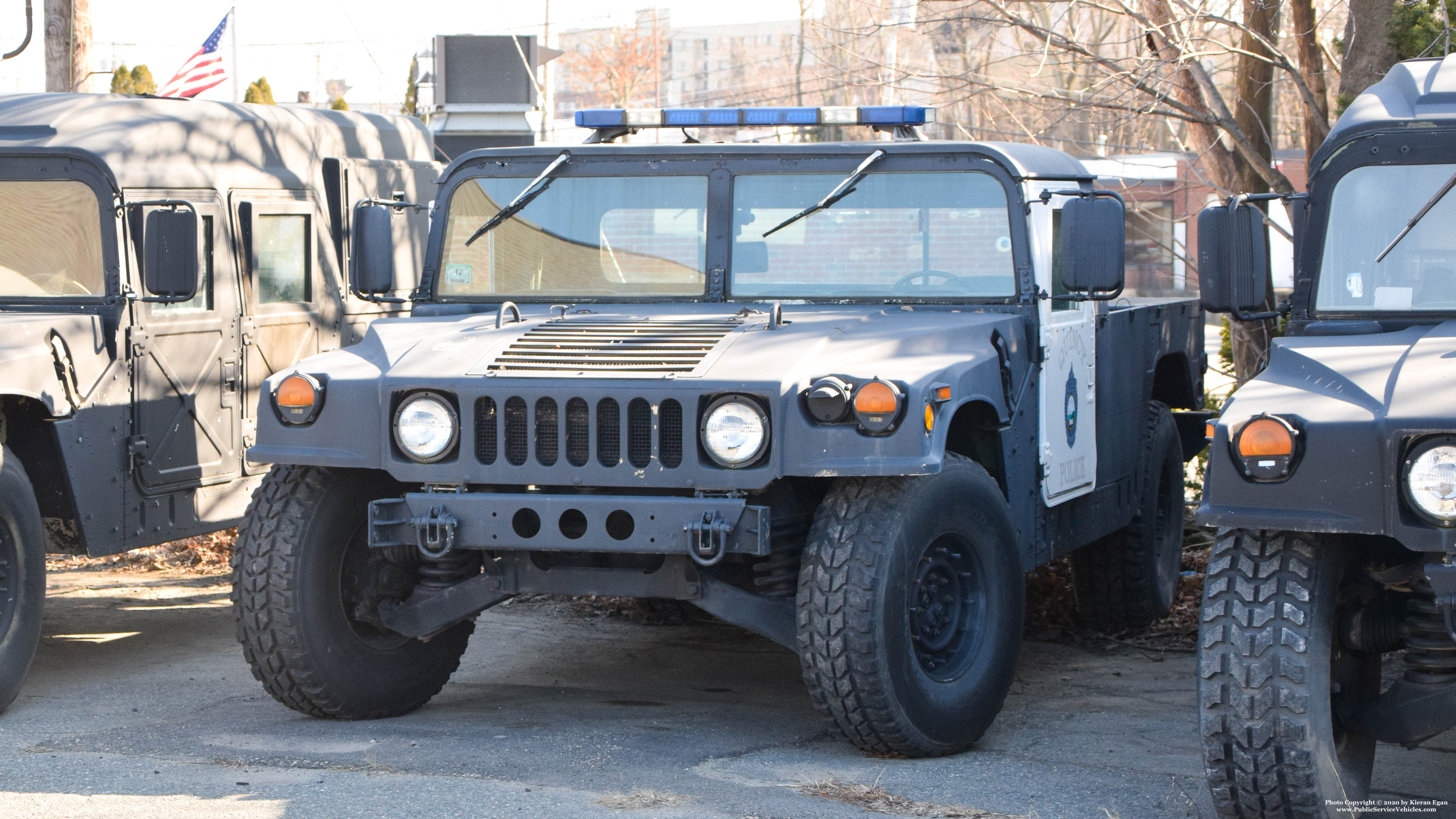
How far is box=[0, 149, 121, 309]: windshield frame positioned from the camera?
6.67m

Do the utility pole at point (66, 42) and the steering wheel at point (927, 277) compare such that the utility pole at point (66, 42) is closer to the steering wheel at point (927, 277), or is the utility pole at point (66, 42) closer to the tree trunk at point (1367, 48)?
the steering wheel at point (927, 277)

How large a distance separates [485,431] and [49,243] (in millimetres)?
2620

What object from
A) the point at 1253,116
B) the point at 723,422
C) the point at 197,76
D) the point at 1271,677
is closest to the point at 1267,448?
the point at 1271,677

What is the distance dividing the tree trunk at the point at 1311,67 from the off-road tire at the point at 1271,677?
5.70 meters

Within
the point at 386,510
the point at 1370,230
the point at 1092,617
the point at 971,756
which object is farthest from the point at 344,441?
the point at 1092,617

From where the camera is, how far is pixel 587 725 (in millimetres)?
5738

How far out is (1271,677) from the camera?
4.01 m

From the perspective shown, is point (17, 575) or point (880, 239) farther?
point (880, 239)

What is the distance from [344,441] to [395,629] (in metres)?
0.71

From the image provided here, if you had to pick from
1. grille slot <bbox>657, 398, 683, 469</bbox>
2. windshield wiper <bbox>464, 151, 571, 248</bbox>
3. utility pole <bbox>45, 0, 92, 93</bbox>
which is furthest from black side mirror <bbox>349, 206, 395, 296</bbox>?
utility pole <bbox>45, 0, 92, 93</bbox>

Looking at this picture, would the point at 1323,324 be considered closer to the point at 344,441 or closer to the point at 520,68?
the point at 344,441

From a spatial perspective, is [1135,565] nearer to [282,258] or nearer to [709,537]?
[709,537]

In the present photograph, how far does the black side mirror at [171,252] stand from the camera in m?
6.43

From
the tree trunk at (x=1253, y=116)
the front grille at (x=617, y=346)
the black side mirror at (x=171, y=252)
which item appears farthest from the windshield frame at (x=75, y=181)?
the tree trunk at (x=1253, y=116)
